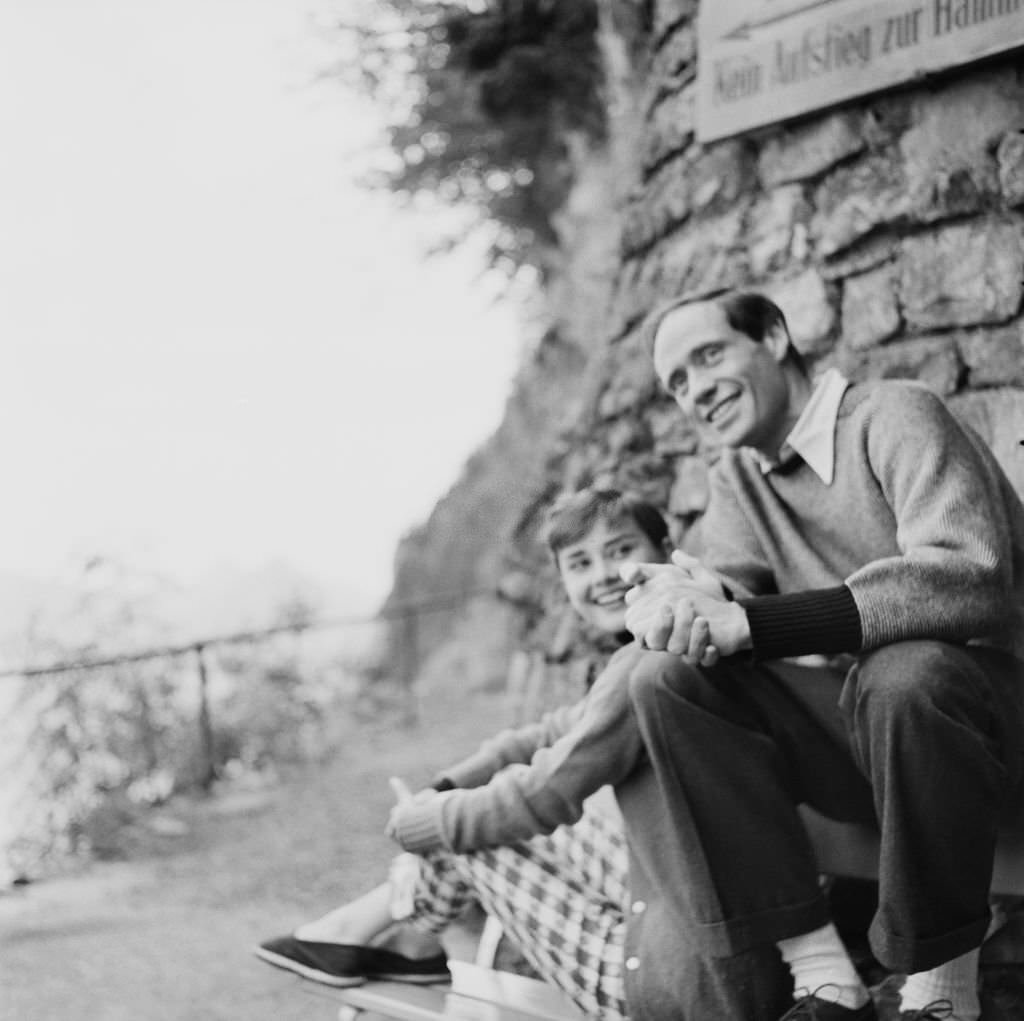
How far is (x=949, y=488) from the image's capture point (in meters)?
2.02

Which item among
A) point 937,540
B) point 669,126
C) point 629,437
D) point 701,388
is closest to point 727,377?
point 701,388

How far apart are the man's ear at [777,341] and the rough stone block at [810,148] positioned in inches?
35.0

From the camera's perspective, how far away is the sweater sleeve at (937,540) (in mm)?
1942

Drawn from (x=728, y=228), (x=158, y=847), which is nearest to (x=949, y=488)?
(x=728, y=228)

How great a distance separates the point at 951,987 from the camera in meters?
1.95

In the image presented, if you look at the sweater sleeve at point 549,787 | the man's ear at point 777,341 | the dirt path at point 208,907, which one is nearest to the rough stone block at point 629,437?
the man's ear at point 777,341

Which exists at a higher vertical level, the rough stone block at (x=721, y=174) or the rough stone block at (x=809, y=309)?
the rough stone block at (x=721, y=174)

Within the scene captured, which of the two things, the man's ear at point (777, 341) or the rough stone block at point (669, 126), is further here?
the rough stone block at point (669, 126)

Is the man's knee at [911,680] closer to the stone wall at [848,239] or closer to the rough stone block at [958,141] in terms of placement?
the stone wall at [848,239]

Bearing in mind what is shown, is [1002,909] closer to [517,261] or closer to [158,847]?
[158,847]

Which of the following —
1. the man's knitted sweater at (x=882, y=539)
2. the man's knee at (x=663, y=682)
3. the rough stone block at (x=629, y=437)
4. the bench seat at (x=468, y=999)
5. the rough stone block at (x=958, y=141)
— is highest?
the rough stone block at (x=958, y=141)

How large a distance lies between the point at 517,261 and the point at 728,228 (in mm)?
4669

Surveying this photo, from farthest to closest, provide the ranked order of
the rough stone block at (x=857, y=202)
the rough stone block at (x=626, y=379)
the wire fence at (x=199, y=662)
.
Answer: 1. the wire fence at (x=199, y=662)
2. the rough stone block at (x=626, y=379)
3. the rough stone block at (x=857, y=202)

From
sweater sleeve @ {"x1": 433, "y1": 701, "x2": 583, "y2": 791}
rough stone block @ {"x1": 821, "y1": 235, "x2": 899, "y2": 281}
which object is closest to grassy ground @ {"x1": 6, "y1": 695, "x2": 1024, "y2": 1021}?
sweater sleeve @ {"x1": 433, "y1": 701, "x2": 583, "y2": 791}
